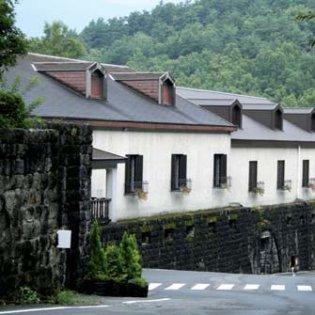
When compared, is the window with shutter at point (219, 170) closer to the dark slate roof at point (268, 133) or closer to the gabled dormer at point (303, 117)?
the dark slate roof at point (268, 133)

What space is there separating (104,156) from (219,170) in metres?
13.2

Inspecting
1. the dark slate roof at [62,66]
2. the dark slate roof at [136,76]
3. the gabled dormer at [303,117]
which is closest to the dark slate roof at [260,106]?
the gabled dormer at [303,117]

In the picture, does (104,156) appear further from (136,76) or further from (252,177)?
(252,177)

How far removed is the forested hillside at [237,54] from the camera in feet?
427

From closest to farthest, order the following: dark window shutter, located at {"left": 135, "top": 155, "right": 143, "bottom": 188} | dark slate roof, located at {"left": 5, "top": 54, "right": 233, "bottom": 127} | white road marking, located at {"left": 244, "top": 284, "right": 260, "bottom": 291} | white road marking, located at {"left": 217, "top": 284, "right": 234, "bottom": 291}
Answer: white road marking, located at {"left": 217, "top": 284, "right": 234, "bottom": 291} < white road marking, located at {"left": 244, "top": 284, "right": 260, "bottom": 291} < dark slate roof, located at {"left": 5, "top": 54, "right": 233, "bottom": 127} < dark window shutter, located at {"left": 135, "top": 155, "right": 143, "bottom": 188}

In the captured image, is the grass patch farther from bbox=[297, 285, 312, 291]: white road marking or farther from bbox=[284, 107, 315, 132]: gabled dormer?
bbox=[284, 107, 315, 132]: gabled dormer

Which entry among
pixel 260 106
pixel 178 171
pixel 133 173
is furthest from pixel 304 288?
pixel 260 106

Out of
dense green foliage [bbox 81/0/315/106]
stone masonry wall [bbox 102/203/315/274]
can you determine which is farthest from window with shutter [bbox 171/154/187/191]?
dense green foliage [bbox 81/0/315/106]

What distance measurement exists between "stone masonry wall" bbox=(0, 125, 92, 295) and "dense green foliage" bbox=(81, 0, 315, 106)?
8831 cm

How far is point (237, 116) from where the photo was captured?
50.5 metres

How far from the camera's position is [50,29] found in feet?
304

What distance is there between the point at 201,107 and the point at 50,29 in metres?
46.6

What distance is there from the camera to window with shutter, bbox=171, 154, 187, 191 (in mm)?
43656

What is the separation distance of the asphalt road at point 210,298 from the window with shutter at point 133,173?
221 inches
